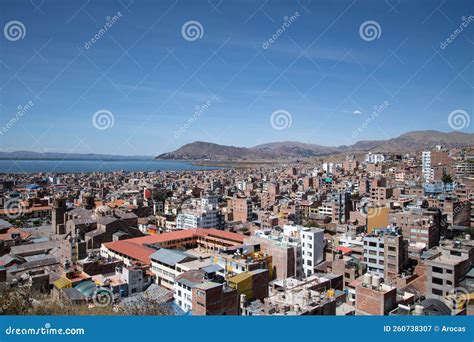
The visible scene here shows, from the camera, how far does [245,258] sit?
5.63 metres

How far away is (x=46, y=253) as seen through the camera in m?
7.40

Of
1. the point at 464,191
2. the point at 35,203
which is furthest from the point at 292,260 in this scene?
the point at 35,203

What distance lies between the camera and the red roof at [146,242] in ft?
21.8

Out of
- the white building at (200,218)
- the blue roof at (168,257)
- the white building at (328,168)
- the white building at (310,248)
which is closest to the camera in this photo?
the blue roof at (168,257)

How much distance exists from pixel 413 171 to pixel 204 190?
980 centimetres

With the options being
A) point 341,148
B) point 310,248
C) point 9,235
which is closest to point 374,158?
point 341,148

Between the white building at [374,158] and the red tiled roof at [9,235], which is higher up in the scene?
the white building at [374,158]

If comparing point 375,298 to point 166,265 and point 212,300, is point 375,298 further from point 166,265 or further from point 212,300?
point 166,265

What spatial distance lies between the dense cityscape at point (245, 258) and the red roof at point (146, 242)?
0.03m

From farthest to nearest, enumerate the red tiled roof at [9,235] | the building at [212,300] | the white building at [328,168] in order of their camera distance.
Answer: the white building at [328,168]
the red tiled roof at [9,235]
the building at [212,300]

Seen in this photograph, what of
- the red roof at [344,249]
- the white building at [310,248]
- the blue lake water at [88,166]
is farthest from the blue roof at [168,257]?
the blue lake water at [88,166]

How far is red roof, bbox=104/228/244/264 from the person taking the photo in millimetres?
6652

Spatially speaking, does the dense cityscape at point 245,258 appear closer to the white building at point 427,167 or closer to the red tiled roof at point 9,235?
the red tiled roof at point 9,235

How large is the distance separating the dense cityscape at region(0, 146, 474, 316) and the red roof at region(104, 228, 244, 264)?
0.10 ft
